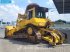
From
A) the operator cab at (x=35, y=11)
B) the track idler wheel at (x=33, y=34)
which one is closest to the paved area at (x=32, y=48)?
the track idler wheel at (x=33, y=34)

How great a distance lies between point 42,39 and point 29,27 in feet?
5.06

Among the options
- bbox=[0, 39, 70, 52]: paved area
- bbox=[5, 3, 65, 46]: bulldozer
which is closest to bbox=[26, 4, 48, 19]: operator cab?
bbox=[5, 3, 65, 46]: bulldozer

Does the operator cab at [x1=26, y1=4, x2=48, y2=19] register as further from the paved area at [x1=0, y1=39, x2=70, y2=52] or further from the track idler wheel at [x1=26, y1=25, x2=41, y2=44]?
the paved area at [x1=0, y1=39, x2=70, y2=52]

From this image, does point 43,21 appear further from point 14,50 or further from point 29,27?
point 14,50

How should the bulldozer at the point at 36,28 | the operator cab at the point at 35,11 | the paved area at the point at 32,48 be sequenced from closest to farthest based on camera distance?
the paved area at the point at 32,48
the bulldozer at the point at 36,28
the operator cab at the point at 35,11

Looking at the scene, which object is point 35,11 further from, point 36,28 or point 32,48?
point 32,48

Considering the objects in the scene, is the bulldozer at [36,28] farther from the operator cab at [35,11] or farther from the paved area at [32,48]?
the paved area at [32,48]

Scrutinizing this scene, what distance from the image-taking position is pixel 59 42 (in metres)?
19.6

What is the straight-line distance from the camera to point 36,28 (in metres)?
20.9

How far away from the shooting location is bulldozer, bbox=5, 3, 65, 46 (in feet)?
64.9

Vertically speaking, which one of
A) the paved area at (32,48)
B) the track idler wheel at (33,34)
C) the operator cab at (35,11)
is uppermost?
the operator cab at (35,11)

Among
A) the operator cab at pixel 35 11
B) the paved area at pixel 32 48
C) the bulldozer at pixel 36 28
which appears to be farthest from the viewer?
the operator cab at pixel 35 11

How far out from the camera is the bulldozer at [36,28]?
19781mm

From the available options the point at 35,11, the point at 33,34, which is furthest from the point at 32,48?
the point at 35,11
